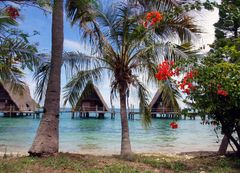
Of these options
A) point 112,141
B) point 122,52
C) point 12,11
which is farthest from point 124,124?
point 112,141

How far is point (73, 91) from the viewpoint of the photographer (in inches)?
390

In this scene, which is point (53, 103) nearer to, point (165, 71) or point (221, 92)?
point (165, 71)

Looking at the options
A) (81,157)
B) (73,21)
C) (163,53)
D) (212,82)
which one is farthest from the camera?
(73,21)

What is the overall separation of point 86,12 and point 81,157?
3762 millimetres

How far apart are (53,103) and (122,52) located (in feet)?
7.60

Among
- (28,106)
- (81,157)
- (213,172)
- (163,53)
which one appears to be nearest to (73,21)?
(163,53)

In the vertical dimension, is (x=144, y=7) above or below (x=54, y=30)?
above

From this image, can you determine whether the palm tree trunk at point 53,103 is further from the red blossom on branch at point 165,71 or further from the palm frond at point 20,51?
the red blossom on branch at point 165,71

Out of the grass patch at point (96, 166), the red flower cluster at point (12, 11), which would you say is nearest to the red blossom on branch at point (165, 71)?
the grass patch at point (96, 166)

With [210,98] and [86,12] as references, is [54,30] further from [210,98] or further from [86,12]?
[210,98]

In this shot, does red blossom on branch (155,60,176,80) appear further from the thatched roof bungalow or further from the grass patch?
the grass patch

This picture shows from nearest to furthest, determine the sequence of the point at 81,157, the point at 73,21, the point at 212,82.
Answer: the point at 212,82 → the point at 81,157 → the point at 73,21

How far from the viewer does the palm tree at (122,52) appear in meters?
9.79

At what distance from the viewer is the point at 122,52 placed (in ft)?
32.8
